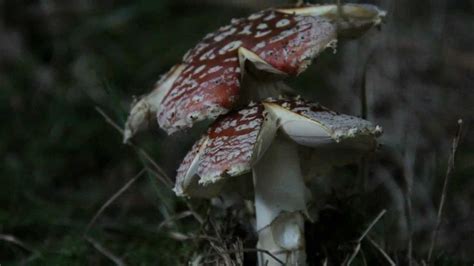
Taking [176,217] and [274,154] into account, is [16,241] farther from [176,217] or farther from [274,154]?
[274,154]

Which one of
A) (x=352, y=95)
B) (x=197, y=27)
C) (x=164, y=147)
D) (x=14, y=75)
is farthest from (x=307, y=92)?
(x=14, y=75)

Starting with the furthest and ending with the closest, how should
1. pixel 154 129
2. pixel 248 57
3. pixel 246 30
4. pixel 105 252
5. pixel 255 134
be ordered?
pixel 154 129 → pixel 105 252 → pixel 246 30 → pixel 248 57 → pixel 255 134

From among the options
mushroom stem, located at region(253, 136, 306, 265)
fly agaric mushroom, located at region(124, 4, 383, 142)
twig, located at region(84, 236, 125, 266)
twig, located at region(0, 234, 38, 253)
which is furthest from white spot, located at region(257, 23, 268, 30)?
twig, located at region(0, 234, 38, 253)

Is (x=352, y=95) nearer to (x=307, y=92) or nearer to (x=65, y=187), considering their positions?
(x=307, y=92)

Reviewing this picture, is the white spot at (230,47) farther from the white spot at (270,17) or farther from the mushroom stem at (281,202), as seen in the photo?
the mushroom stem at (281,202)

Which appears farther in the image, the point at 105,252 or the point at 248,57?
the point at 105,252

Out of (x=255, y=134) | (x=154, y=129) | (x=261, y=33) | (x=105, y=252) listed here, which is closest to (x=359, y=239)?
(x=255, y=134)

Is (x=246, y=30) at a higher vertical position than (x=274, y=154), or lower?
higher
